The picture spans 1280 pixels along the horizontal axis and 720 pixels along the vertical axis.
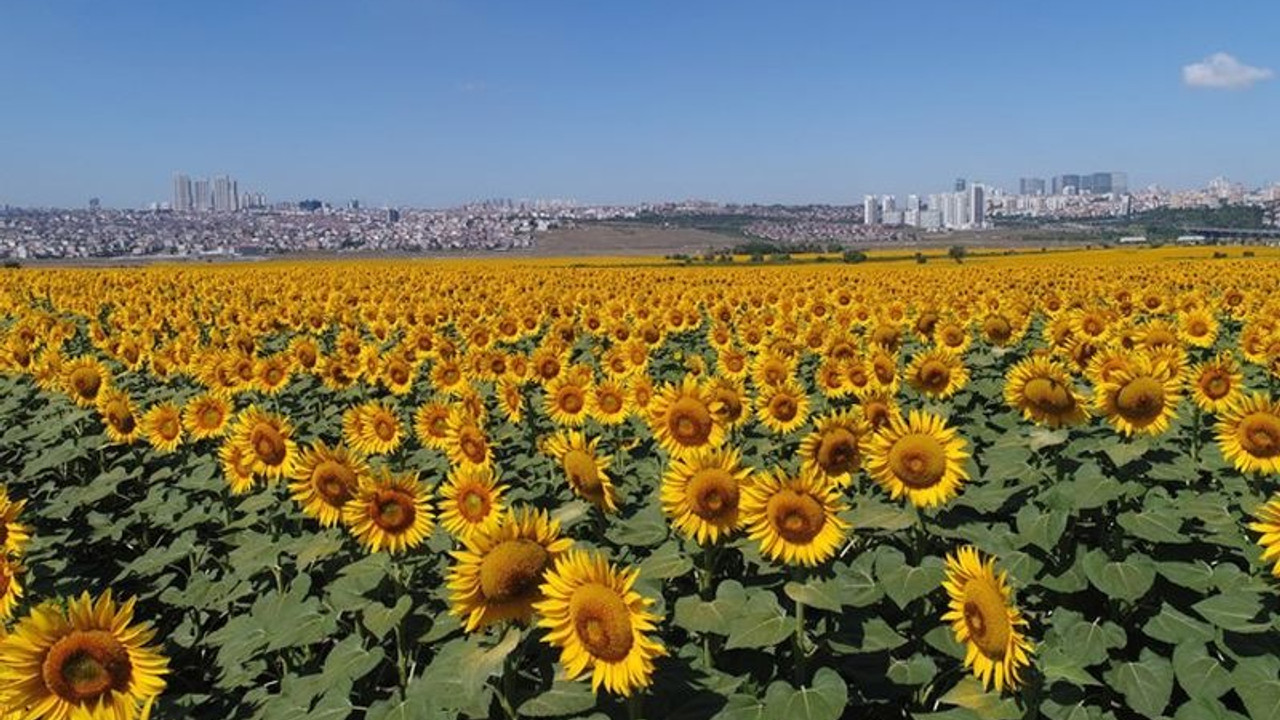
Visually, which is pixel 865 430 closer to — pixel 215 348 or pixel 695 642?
pixel 695 642

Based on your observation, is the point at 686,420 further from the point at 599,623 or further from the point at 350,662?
the point at 599,623

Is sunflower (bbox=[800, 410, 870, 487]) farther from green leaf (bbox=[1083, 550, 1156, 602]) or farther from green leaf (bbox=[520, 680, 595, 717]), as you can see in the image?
green leaf (bbox=[520, 680, 595, 717])

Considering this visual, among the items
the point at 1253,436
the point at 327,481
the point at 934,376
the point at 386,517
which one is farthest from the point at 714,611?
the point at 934,376

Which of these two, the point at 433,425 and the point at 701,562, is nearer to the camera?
the point at 701,562

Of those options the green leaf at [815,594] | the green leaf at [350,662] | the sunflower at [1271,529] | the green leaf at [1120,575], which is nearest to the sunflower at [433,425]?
the green leaf at [350,662]

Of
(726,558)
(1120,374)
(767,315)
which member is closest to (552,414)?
(726,558)

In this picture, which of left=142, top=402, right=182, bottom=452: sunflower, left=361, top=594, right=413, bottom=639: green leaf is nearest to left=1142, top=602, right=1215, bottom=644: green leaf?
left=361, top=594, right=413, bottom=639: green leaf
